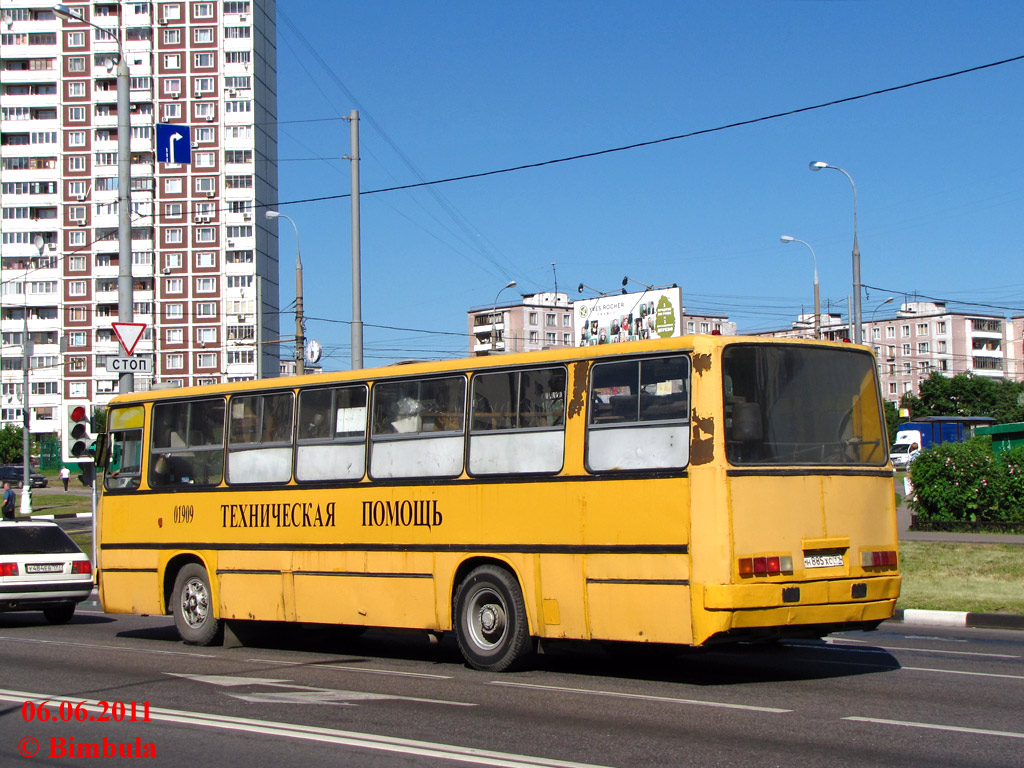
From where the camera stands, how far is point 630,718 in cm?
885

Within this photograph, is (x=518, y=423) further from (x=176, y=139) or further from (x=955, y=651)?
(x=176, y=139)

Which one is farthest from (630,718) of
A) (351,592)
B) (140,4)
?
(140,4)

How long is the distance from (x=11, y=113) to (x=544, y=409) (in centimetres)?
11186

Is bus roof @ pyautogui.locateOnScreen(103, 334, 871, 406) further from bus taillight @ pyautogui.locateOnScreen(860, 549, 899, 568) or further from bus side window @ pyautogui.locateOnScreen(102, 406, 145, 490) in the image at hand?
bus taillight @ pyautogui.locateOnScreen(860, 549, 899, 568)

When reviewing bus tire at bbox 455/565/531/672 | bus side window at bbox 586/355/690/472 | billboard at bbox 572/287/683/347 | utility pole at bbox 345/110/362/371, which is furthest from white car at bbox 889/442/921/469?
bus side window at bbox 586/355/690/472

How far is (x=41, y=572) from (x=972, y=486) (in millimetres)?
19536

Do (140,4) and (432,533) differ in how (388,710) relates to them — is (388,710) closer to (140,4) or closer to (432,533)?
(432,533)

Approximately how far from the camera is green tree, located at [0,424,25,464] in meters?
106

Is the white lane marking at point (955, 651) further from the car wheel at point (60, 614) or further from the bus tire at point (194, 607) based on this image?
the car wheel at point (60, 614)

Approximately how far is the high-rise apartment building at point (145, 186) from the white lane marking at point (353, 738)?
94149mm

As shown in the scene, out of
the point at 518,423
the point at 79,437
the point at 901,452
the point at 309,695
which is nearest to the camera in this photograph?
the point at 309,695

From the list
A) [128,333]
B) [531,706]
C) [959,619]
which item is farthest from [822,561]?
[128,333]

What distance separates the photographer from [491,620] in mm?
11648

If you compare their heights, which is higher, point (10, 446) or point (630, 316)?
point (630, 316)
